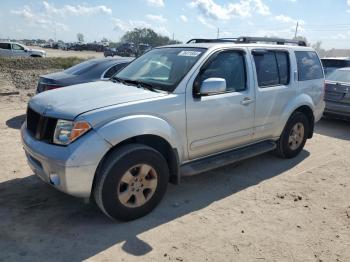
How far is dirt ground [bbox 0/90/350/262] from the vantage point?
3.48 meters

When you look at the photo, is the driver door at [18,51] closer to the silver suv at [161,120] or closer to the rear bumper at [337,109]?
the rear bumper at [337,109]

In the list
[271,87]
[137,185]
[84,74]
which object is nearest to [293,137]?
[271,87]

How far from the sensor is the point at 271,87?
5.43 m

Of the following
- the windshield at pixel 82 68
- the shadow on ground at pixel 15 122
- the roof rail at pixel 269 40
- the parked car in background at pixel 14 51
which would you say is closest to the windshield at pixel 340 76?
the roof rail at pixel 269 40

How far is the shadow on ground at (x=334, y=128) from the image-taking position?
27.2ft

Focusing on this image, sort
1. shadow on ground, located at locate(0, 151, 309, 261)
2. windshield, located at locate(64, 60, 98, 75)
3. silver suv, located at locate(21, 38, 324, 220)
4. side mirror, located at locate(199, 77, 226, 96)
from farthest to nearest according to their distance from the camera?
1. windshield, located at locate(64, 60, 98, 75)
2. side mirror, located at locate(199, 77, 226, 96)
3. silver suv, located at locate(21, 38, 324, 220)
4. shadow on ground, located at locate(0, 151, 309, 261)

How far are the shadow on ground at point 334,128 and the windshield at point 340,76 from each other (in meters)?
1.10

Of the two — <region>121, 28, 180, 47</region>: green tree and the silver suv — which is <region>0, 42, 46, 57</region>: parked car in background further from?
<region>121, 28, 180, 47</region>: green tree

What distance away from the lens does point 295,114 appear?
6.03 metres

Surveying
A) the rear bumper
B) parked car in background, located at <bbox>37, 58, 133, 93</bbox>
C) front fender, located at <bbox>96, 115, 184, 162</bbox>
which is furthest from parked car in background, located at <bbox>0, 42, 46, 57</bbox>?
front fender, located at <bbox>96, 115, 184, 162</bbox>

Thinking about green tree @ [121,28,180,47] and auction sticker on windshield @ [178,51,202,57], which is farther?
green tree @ [121,28,180,47]

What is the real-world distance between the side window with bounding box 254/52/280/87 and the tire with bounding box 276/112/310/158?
2.66 feet

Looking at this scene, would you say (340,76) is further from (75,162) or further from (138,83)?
(75,162)

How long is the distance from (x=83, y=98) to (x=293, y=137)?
3716 mm
